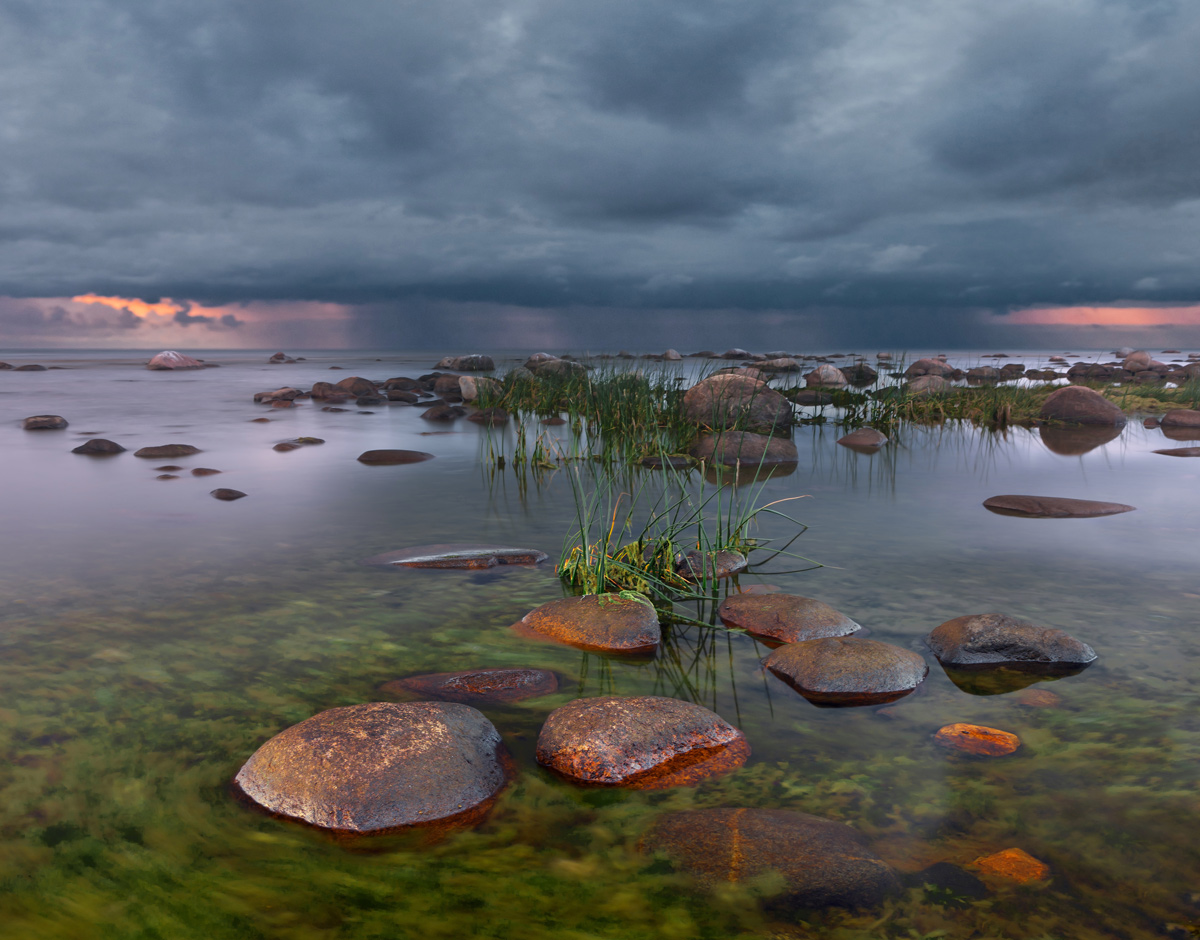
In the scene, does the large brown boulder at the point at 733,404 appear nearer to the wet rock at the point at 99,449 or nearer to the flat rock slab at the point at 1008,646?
the flat rock slab at the point at 1008,646

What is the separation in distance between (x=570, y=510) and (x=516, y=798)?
4.06 m

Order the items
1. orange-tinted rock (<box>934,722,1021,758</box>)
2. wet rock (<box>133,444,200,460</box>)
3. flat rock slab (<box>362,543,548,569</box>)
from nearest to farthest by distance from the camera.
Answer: orange-tinted rock (<box>934,722,1021,758</box>) → flat rock slab (<box>362,543,548,569</box>) → wet rock (<box>133,444,200,460</box>)

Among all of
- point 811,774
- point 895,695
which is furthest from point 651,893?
point 895,695

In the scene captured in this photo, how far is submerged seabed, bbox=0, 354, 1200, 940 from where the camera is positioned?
6.19ft

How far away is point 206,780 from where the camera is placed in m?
2.42

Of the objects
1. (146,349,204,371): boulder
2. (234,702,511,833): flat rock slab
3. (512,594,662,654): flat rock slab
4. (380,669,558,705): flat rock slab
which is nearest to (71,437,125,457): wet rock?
(512,594,662,654): flat rock slab

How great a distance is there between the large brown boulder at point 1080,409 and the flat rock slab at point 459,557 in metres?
11.5

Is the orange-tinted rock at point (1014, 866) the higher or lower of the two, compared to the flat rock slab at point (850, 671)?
lower

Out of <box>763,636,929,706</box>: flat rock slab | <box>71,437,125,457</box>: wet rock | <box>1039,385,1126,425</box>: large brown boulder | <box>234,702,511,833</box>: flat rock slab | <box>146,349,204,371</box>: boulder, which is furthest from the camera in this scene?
<box>146,349,204,371</box>: boulder

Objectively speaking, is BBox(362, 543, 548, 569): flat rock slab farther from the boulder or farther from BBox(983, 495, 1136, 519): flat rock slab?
the boulder

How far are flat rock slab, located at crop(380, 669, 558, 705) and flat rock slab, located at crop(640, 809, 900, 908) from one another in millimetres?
955

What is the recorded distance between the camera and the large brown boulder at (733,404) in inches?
399

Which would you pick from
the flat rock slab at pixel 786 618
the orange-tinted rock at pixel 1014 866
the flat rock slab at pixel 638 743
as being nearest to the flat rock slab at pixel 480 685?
the flat rock slab at pixel 638 743

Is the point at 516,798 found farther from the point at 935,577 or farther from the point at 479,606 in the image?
the point at 935,577
